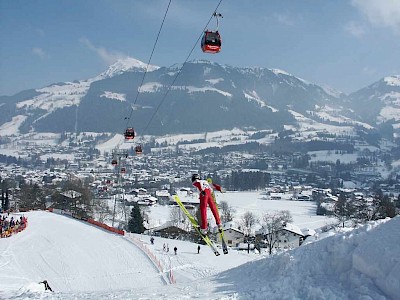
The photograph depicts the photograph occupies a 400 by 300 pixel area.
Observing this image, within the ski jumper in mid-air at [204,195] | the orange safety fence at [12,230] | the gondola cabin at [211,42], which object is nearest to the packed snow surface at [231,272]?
the ski jumper in mid-air at [204,195]

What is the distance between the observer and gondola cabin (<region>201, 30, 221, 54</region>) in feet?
33.4

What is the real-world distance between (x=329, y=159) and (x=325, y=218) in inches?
4600

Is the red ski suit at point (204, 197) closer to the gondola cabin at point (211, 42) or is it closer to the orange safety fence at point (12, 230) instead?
the gondola cabin at point (211, 42)

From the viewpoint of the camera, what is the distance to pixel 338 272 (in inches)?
327

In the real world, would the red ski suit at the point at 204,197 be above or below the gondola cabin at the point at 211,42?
below

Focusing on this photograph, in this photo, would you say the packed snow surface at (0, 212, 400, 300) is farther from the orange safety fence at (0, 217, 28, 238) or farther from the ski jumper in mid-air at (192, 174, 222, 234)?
the orange safety fence at (0, 217, 28, 238)

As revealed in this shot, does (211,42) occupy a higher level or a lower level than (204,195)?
higher

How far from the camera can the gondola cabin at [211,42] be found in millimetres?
10180

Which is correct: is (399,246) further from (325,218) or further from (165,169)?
(165,169)

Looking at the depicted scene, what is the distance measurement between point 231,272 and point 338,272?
4129 millimetres

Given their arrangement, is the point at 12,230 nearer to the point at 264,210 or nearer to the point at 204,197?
the point at 204,197

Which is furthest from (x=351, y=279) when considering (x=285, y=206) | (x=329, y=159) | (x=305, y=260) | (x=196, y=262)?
(x=329, y=159)

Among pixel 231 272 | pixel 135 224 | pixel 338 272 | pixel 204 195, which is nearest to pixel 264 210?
pixel 135 224

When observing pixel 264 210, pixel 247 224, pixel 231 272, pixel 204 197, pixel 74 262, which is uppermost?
pixel 204 197
